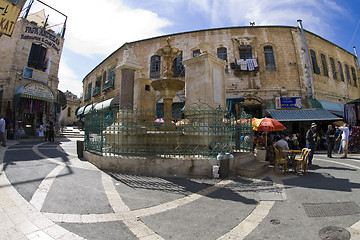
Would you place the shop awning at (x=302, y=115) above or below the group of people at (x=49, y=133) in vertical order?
above

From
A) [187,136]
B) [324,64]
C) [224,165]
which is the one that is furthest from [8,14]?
[324,64]

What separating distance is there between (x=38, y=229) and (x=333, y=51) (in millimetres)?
28459

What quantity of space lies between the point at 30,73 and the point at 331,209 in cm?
2219

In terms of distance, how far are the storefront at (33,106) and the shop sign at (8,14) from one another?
10416 millimetres

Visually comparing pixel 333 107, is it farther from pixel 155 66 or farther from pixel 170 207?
pixel 170 207

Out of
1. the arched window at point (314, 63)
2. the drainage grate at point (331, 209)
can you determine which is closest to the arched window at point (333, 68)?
the arched window at point (314, 63)

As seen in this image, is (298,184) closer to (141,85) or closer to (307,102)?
(141,85)

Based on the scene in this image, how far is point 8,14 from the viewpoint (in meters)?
6.90

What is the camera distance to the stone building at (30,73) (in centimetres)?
1541

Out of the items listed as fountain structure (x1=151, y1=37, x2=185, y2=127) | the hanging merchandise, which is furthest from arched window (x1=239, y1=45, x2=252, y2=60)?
fountain structure (x1=151, y1=37, x2=185, y2=127)

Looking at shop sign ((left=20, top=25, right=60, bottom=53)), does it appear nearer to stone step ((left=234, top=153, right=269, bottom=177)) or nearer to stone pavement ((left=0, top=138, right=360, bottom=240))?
stone pavement ((left=0, top=138, right=360, bottom=240))

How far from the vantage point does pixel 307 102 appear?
16281mm

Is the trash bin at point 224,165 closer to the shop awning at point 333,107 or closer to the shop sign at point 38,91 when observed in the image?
the shop awning at point 333,107

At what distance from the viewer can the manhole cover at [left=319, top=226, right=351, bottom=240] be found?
7.95ft
